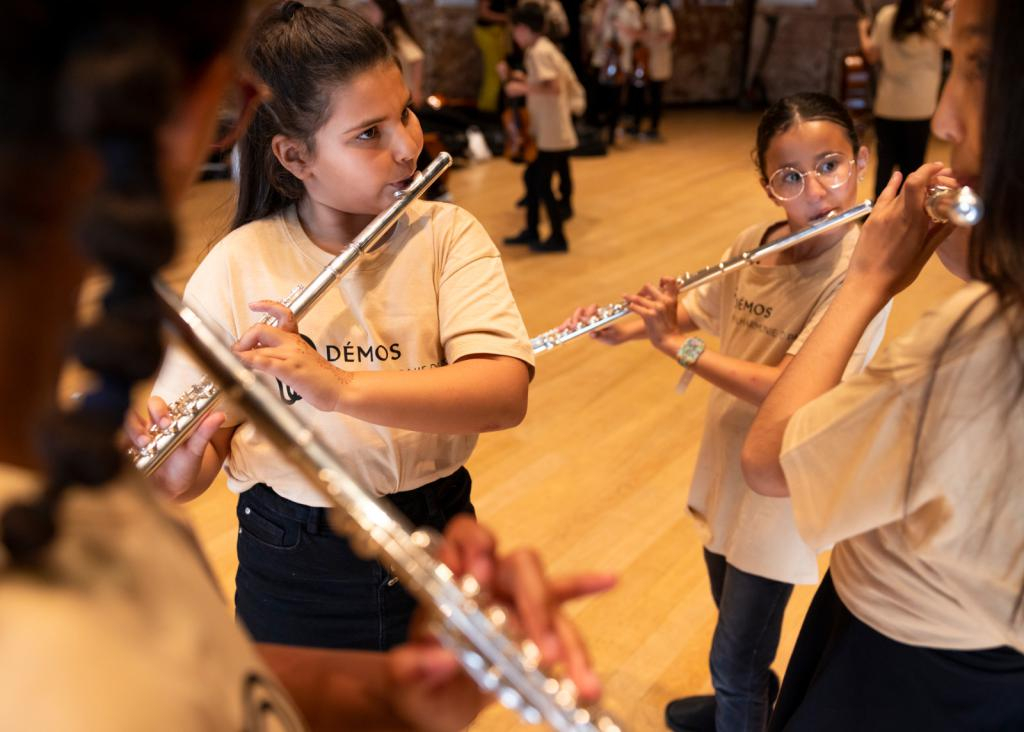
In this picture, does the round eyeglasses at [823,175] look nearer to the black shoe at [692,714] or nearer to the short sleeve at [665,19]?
the black shoe at [692,714]

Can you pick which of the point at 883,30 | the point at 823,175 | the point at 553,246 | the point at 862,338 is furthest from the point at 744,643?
the point at 883,30

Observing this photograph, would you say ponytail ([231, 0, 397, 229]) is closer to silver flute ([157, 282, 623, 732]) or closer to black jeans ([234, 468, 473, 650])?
black jeans ([234, 468, 473, 650])

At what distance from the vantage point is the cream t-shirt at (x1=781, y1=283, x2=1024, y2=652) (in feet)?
2.47

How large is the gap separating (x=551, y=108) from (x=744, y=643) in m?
3.59

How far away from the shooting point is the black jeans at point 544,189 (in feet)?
15.1

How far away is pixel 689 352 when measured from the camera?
1466 mm

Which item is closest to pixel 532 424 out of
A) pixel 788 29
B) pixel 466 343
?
pixel 466 343

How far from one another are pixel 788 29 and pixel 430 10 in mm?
4162

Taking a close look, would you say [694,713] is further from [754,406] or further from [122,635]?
[122,635]

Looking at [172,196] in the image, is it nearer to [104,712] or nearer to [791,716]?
[104,712]

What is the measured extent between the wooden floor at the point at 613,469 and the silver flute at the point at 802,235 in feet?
1.78

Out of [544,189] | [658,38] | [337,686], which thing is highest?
[337,686]

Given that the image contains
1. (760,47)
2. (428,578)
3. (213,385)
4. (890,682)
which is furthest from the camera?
(760,47)

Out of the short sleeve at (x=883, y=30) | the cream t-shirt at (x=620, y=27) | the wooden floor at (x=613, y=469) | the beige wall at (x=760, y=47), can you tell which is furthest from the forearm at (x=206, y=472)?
the beige wall at (x=760, y=47)
